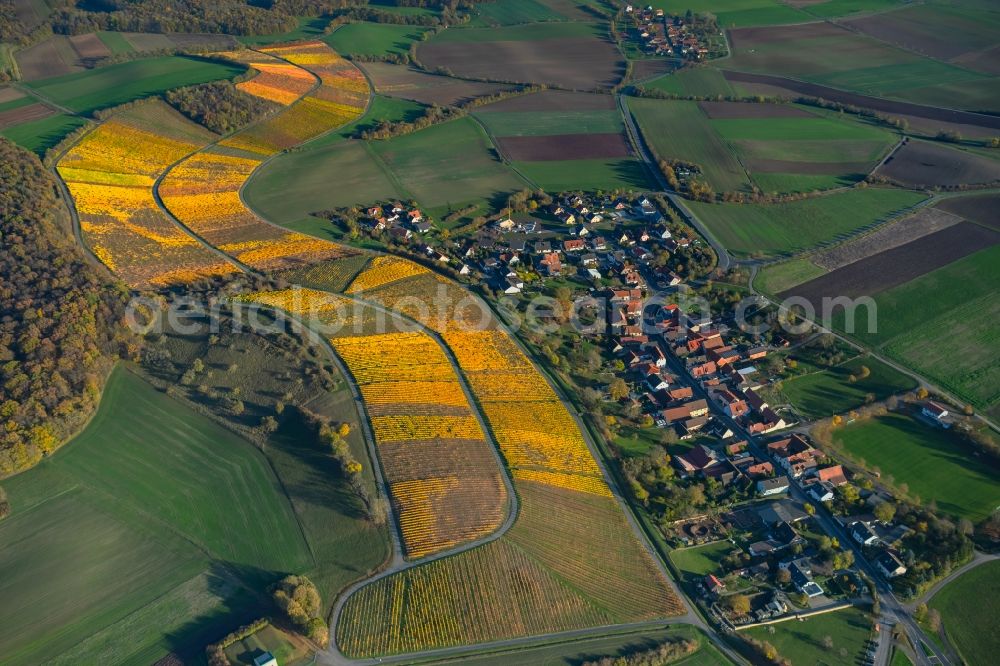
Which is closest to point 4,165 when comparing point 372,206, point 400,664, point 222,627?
point 372,206

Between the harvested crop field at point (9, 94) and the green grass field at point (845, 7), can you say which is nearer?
the harvested crop field at point (9, 94)

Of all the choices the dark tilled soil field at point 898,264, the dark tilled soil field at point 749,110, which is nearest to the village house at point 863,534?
the dark tilled soil field at point 898,264

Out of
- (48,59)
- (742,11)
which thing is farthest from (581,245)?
(742,11)

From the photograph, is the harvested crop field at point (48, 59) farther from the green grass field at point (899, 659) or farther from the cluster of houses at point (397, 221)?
the green grass field at point (899, 659)

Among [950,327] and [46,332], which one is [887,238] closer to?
[950,327]

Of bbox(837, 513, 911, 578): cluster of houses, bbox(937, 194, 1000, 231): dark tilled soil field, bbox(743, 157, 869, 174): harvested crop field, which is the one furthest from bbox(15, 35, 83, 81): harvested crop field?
bbox(937, 194, 1000, 231): dark tilled soil field

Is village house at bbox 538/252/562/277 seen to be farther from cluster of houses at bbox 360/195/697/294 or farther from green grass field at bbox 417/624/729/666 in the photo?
green grass field at bbox 417/624/729/666

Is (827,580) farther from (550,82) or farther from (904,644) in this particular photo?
(550,82)
